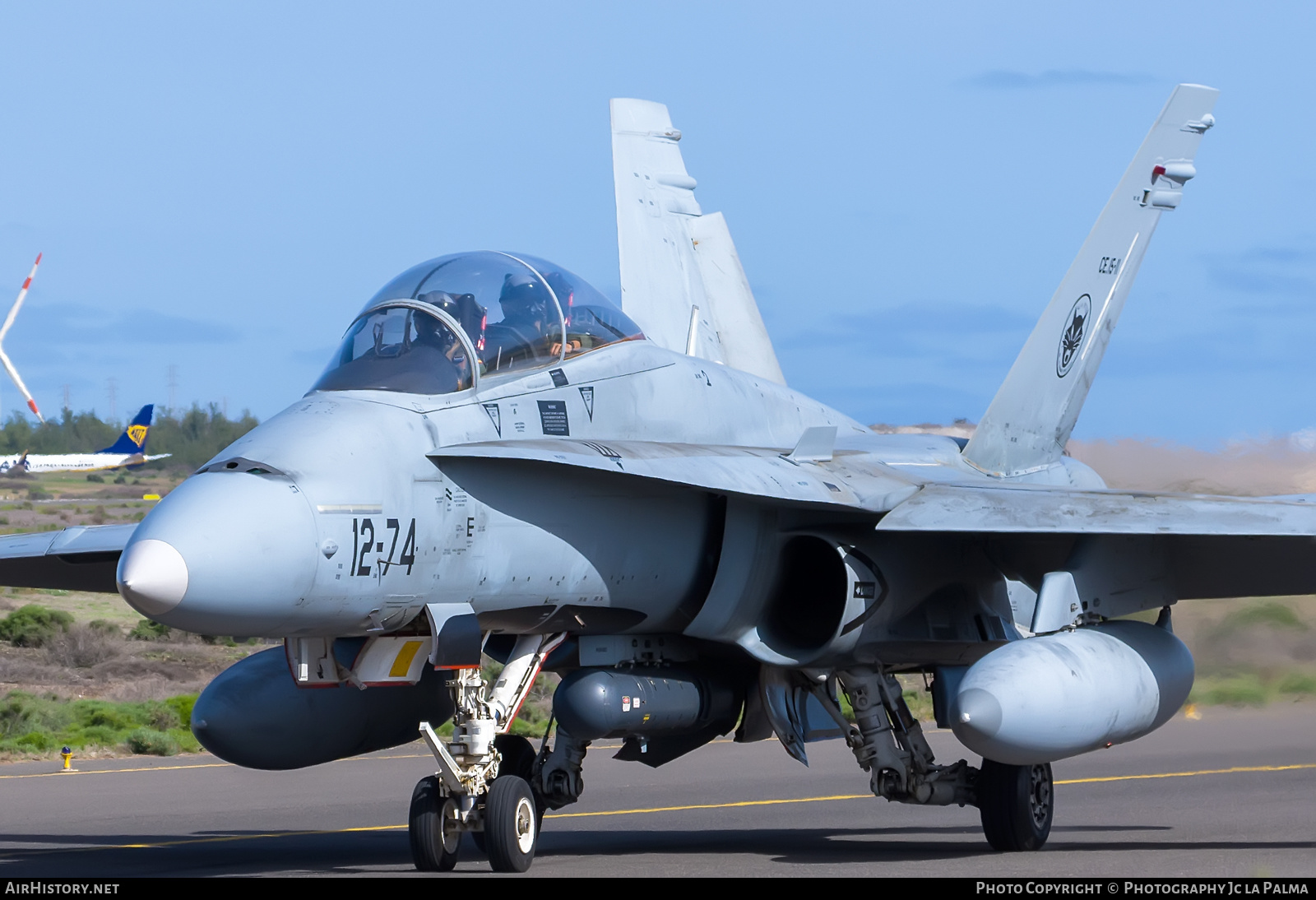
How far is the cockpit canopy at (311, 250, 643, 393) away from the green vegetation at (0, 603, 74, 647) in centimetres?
2240

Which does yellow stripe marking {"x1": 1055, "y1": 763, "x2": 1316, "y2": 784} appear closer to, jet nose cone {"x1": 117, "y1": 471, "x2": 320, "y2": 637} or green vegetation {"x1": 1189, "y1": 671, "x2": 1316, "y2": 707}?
green vegetation {"x1": 1189, "y1": 671, "x2": 1316, "y2": 707}

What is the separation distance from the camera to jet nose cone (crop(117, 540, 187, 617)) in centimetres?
699

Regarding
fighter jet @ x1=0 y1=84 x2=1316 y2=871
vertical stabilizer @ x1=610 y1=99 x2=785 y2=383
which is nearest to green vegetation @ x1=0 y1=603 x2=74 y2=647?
vertical stabilizer @ x1=610 y1=99 x2=785 y2=383

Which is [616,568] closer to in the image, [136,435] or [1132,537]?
[1132,537]

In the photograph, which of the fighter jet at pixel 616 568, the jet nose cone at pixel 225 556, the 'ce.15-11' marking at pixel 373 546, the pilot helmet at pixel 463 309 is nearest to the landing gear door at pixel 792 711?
the fighter jet at pixel 616 568

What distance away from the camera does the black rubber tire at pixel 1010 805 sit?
10.8 m

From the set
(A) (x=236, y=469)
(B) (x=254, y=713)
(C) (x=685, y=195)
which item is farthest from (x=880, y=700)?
(C) (x=685, y=195)

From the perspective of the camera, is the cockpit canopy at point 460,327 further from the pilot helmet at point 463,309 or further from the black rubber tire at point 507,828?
the black rubber tire at point 507,828

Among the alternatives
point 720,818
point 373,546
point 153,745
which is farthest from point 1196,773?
point 153,745

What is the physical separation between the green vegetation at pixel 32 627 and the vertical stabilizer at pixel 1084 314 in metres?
21.4

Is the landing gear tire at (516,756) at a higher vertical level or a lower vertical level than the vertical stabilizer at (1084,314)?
lower

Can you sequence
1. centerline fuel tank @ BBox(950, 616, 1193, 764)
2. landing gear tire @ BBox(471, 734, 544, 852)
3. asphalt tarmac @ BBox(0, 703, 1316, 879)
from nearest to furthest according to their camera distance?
centerline fuel tank @ BBox(950, 616, 1193, 764) → asphalt tarmac @ BBox(0, 703, 1316, 879) → landing gear tire @ BBox(471, 734, 544, 852)

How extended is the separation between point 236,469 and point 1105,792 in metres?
10.1
